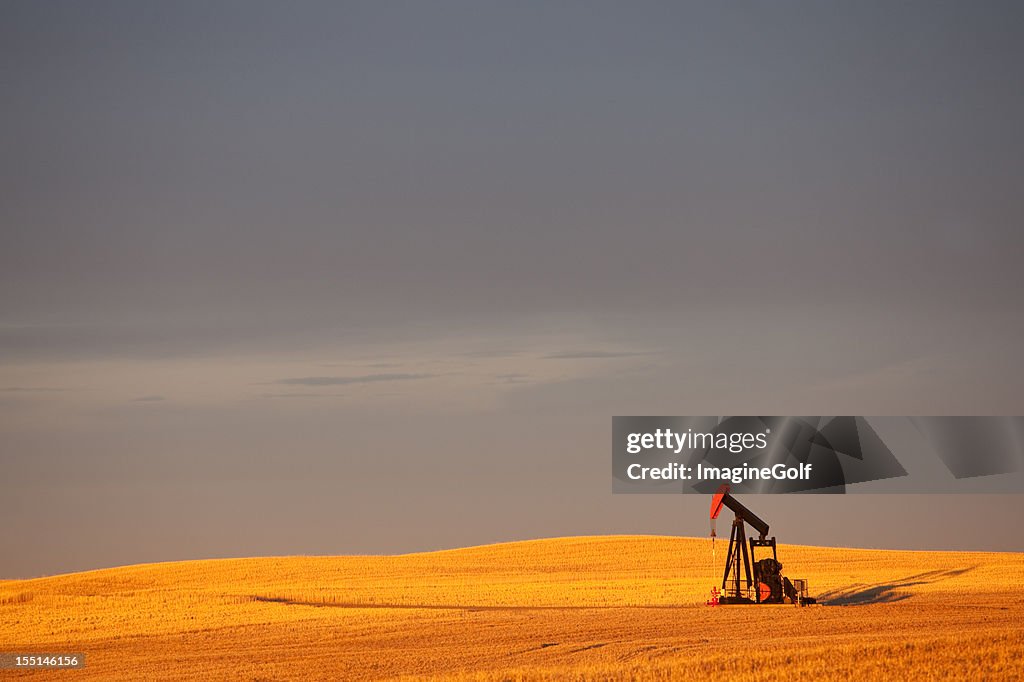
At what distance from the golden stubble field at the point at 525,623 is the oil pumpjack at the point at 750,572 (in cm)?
135

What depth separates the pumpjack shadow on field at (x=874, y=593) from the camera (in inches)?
1678

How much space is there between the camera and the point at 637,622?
34.2 m

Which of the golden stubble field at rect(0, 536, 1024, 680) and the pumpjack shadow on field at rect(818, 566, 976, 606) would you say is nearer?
the golden stubble field at rect(0, 536, 1024, 680)

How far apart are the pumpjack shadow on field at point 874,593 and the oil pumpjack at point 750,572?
86.4 inches

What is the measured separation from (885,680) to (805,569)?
123 ft

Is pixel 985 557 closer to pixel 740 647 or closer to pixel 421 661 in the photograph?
pixel 740 647

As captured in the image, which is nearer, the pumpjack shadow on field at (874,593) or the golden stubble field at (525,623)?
the golden stubble field at (525,623)

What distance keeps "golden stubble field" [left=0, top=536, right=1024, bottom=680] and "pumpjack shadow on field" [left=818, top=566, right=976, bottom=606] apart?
0.11m

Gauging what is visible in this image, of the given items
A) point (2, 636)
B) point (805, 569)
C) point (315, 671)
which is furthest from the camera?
point (805, 569)

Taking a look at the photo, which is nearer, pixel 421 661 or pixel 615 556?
pixel 421 661

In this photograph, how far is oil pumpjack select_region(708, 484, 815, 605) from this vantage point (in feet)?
131

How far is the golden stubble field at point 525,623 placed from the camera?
24750mm

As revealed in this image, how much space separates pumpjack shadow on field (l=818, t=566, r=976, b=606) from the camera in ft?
140

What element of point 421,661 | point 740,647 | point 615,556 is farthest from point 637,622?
point 615,556
